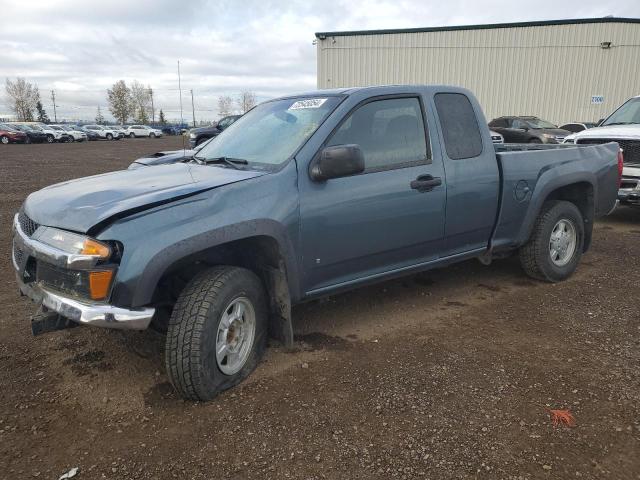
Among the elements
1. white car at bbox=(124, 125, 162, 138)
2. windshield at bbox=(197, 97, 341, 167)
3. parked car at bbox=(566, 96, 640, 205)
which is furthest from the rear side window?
white car at bbox=(124, 125, 162, 138)

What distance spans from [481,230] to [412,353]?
4.52ft

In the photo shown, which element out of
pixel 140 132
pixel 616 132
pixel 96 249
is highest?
pixel 140 132

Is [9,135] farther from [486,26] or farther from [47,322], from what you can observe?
[47,322]

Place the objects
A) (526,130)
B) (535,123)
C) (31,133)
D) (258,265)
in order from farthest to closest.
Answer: (31,133), (535,123), (526,130), (258,265)

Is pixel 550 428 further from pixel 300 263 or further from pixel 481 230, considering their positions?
pixel 481 230

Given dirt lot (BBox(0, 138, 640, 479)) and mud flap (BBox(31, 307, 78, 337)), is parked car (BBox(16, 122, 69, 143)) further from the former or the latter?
mud flap (BBox(31, 307, 78, 337))

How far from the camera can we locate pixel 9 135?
37.8 m

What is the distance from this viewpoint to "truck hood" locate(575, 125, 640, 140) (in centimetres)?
750

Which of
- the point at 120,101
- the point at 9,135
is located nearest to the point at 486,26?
the point at 9,135

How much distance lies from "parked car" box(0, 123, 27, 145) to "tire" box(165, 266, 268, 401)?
42.1 meters

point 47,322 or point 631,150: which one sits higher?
point 631,150

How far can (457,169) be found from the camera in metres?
4.01

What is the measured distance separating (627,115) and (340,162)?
299 inches

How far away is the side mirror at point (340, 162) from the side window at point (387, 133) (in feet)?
0.89
